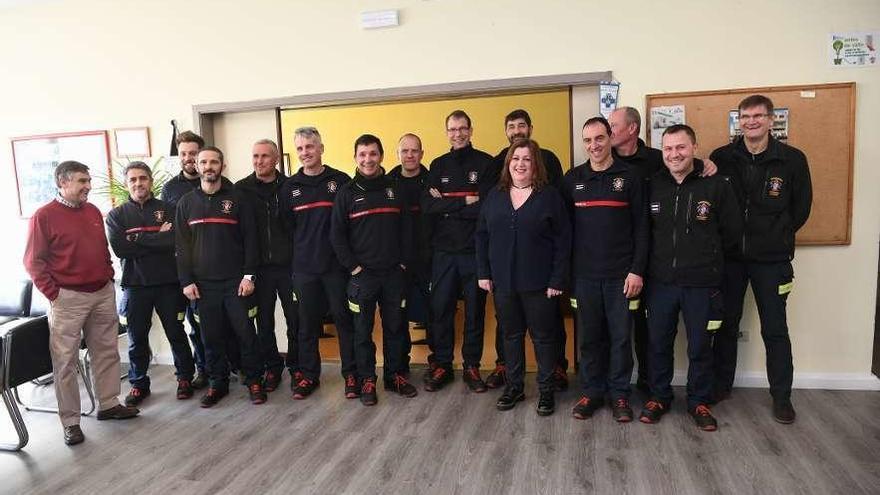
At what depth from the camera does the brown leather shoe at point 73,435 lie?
10.1 feet

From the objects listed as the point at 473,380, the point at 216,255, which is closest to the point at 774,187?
the point at 473,380

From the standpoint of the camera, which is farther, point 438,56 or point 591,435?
point 438,56

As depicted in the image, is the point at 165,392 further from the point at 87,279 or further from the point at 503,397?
the point at 503,397

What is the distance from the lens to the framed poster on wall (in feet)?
14.8

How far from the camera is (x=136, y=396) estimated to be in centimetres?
369

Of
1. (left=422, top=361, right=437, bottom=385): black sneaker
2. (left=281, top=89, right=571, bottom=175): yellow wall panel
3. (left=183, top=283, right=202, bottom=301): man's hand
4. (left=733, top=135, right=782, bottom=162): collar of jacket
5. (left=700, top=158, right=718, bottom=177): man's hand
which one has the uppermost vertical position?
(left=281, top=89, right=571, bottom=175): yellow wall panel

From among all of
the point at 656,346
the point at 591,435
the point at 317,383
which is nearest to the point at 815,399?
the point at 656,346

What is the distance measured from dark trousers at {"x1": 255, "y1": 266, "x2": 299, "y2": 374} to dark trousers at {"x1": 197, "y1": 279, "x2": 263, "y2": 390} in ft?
0.37

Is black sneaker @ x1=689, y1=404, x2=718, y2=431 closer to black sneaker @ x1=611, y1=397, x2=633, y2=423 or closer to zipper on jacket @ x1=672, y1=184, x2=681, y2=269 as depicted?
black sneaker @ x1=611, y1=397, x2=633, y2=423

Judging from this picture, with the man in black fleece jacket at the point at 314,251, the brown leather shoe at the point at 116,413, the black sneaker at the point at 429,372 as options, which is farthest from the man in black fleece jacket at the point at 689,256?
the brown leather shoe at the point at 116,413

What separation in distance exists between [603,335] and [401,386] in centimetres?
128

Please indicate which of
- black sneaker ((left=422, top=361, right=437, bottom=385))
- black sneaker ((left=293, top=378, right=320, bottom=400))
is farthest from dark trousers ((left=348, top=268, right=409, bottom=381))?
black sneaker ((left=293, top=378, right=320, bottom=400))

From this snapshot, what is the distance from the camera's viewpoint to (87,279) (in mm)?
3180

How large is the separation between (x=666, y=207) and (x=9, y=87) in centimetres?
505
